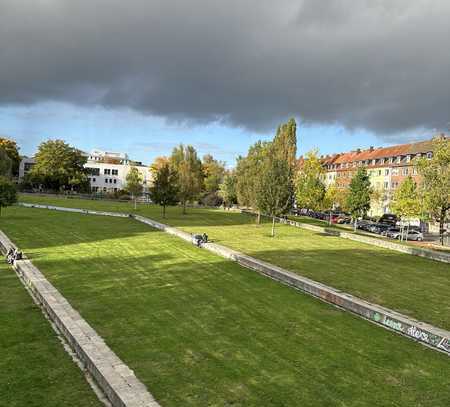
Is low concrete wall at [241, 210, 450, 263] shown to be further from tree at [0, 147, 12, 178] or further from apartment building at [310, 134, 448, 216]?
tree at [0, 147, 12, 178]

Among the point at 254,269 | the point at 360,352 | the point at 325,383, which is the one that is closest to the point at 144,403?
the point at 325,383

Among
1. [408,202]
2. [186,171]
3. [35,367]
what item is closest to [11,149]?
[186,171]

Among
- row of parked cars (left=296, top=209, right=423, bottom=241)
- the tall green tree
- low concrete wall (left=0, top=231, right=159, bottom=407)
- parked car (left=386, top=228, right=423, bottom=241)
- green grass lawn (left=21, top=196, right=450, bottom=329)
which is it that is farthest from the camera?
the tall green tree

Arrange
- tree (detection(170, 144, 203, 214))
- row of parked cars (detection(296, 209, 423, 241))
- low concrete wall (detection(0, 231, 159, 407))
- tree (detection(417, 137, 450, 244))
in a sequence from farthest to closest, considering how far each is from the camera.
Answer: tree (detection(170, 144, 203, 214))
row of parked cars (detection(296, 209, 423, 241))
tree (detection(417, 137, 450, 244))
low concrete wall (detection(0, 231, 159, 407))

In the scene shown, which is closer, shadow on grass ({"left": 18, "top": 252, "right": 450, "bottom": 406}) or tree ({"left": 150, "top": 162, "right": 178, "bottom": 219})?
shadow on grass ({"left": 18, "top": 252, "right": 450, "bottom": 406})

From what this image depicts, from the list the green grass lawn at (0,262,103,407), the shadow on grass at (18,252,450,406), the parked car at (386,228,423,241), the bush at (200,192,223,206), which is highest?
the bush at (200,192,223,206)

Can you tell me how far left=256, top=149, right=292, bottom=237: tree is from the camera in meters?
39.1

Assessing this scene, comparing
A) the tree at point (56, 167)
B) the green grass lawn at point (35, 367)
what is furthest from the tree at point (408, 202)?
the tree at point (56, 167)

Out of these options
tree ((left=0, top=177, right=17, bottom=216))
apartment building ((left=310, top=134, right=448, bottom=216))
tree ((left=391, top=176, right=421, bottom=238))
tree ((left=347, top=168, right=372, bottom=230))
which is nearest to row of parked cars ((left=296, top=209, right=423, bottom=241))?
tree ((left=391, top=176, right=421, bottom=238))

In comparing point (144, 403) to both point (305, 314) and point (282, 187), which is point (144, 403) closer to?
point (305, 314)

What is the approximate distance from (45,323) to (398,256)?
2456cm

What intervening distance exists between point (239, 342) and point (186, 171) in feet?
168

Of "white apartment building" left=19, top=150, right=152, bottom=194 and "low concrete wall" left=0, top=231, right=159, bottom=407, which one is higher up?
"white apartment building" left=19, top=150, right=152, bottom=194

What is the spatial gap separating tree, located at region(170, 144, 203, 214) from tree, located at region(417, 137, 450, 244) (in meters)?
31.3
